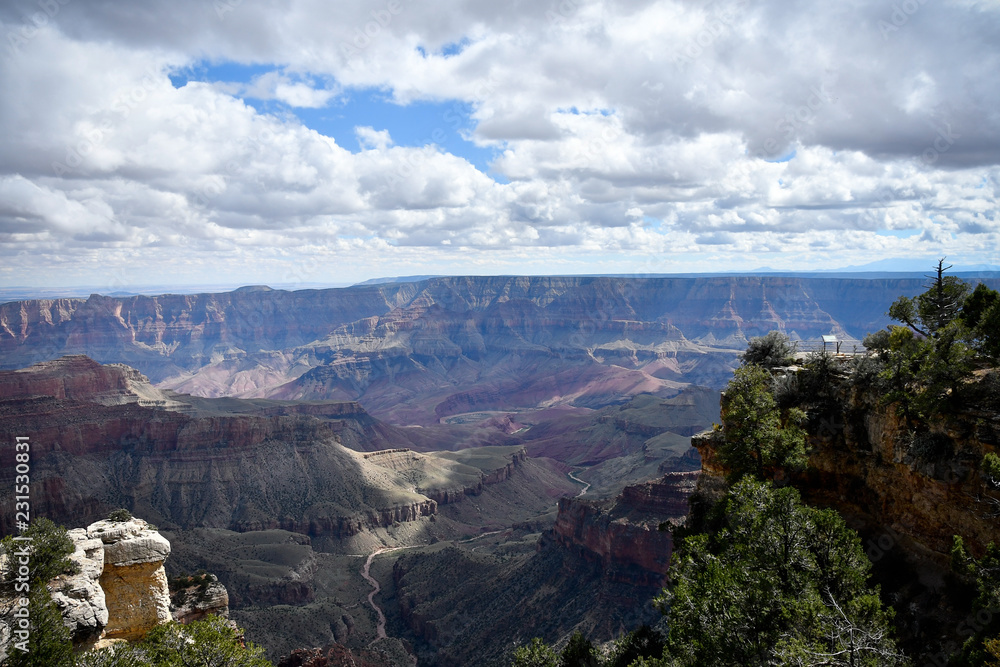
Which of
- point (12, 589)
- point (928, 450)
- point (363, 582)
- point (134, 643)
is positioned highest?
point (928, 450)

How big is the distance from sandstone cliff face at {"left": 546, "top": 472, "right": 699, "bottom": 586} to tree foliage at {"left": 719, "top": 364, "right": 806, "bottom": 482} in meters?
37.2

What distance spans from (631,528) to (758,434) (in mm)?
44511

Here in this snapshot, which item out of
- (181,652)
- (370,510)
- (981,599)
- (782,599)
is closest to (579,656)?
(782,599)

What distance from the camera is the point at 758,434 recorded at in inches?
1196

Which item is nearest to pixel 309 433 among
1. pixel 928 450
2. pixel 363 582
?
pixel 363 582

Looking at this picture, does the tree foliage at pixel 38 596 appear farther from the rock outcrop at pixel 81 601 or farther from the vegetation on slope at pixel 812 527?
the vegetation on slope at pixel 812 527

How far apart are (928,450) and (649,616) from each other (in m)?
43.6

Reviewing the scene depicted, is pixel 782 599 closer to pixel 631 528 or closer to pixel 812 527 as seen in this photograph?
pixel 812 527

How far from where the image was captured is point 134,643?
2444 centimetres

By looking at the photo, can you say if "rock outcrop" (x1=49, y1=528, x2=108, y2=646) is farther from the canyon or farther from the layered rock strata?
the canyon

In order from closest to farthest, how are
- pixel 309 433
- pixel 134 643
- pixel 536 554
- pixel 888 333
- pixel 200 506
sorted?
pixel 134 643 < pixel 888 333 < pixel 536 554 < pixel 200 506 < pixel 309 433

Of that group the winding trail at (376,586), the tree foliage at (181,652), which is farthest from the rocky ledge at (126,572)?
the winding trail at (376,586)

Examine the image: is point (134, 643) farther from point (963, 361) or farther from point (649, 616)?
point (649, 616)

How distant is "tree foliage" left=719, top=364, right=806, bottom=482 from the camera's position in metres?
30.3
